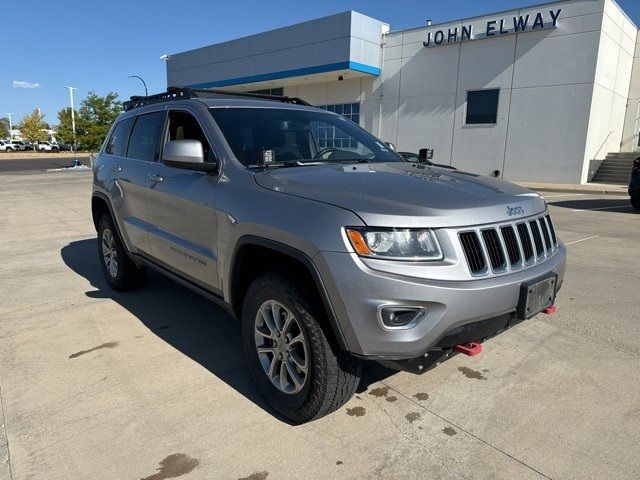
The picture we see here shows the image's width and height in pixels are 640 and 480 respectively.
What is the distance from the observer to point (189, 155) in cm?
306

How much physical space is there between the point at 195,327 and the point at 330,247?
2.26 metres

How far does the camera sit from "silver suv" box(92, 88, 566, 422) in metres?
2.22

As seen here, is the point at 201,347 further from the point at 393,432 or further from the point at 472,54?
the point at 472,54

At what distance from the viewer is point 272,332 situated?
276 centimetres

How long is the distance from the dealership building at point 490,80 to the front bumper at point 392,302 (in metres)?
20.3

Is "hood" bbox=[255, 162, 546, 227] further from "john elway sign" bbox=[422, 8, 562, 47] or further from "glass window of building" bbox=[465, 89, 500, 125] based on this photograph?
"glass window of building" bbox=[465, 89, 500, 125]

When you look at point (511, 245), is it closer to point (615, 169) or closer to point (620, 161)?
point (615, 169)

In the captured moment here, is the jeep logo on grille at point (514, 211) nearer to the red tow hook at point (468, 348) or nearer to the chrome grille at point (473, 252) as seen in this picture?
the chrome grille at point (473, 252)

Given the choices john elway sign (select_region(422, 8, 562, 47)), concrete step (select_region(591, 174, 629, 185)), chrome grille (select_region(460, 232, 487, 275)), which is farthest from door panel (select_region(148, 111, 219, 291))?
concrete step (select_region(591, 174, 629, 185))

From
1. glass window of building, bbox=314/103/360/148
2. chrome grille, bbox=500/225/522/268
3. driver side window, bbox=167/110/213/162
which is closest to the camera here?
chrome grille, bbox=500/225/522/268

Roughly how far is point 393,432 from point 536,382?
1173mm

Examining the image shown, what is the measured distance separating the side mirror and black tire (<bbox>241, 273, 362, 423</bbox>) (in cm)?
91

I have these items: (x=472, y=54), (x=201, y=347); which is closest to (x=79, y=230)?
(x=201, y=347)

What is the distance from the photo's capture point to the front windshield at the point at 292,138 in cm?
329
